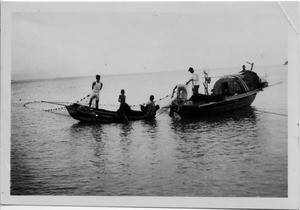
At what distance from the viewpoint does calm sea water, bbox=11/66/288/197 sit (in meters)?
3.90

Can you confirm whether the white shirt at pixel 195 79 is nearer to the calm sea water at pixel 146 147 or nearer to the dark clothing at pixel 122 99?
the calm sea water at pixel 146 147

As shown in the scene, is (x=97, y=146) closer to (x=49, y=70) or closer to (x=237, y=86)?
(x=49, y=70)

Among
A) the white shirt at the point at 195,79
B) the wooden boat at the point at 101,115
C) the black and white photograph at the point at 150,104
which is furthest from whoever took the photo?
the wooden boat at the point at 101,115

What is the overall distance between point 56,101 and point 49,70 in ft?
1.00

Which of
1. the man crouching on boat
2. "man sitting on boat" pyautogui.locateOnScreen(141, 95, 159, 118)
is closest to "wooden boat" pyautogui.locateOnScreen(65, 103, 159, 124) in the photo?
"man sitting on boat" pyautogui.locateOnScreen(141, 95, 159, 118)

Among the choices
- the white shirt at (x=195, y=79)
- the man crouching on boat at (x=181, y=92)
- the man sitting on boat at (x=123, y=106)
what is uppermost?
the white shirt at (x=195, y=79)

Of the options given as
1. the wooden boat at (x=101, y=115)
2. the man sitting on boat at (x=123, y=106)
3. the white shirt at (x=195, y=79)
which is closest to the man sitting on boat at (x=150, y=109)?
the wooden boat at (x=101, y=115)

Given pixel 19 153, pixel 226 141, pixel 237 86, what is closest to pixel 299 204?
pixel 226 141

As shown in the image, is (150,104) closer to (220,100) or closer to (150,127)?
(150,127)

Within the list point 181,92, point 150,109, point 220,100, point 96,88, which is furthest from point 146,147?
point 220,100

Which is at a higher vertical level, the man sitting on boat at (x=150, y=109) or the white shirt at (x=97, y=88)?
the white shirt at (x=97, y=88)

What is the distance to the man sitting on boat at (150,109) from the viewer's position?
4.18 meters

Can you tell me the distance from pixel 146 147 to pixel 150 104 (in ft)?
1.27

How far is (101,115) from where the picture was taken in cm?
426
